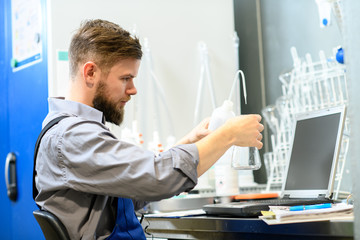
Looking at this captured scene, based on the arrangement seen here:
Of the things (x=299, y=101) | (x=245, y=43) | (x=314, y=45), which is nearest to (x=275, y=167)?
(x=299, y=101)

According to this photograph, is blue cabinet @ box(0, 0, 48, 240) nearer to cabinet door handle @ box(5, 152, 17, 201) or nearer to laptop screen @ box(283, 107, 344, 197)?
cabinet door handle @ box(5, 152, 17, 201)

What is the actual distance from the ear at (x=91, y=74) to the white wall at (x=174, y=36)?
872mm

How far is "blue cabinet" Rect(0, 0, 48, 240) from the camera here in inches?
96.9

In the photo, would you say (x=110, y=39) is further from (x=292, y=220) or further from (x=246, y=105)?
(x=246, y=105)

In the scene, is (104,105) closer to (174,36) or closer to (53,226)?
(53,226)

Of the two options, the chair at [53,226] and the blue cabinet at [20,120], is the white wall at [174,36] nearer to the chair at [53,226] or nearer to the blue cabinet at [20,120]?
the blue cabinet at [20,120]

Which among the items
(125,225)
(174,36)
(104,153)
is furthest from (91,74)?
(174,36)

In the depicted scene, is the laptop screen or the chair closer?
the chair

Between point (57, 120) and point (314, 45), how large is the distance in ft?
5.23

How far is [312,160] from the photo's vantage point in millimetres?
1794

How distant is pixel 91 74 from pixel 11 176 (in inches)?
55.7

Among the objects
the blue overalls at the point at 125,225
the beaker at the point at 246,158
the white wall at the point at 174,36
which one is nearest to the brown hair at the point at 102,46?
the blue overalls at the point at 125,225


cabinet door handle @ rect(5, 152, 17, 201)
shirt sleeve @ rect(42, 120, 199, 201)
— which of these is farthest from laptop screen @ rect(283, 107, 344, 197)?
cabinet door handle @ rect(5, 152, 17, 201)

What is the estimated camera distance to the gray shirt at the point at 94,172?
1.27m
